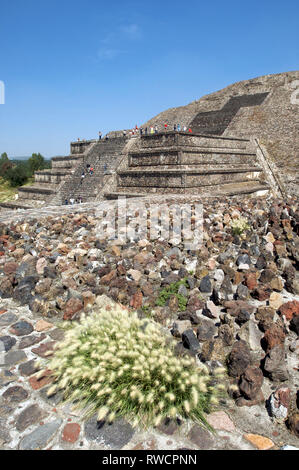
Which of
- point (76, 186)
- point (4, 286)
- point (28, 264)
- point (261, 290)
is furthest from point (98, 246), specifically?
point (76, 186)

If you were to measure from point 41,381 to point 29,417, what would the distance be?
0.40 m

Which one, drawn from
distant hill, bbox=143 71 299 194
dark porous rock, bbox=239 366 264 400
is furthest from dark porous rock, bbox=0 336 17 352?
distant hill, bbox=143 71 299 194

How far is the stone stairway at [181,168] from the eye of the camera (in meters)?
12.9

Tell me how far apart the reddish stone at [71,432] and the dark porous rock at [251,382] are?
55.2 inches

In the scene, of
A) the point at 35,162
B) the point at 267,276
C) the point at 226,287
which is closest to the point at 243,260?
the point at 267,276

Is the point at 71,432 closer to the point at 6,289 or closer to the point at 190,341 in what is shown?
the point at 190,341

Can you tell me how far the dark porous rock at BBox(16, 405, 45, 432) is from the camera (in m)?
2.41

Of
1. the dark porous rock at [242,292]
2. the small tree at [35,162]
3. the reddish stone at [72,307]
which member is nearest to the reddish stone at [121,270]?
the reddish stone at [72,307]

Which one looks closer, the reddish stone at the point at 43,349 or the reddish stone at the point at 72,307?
the reddish stone at the point at 43,349

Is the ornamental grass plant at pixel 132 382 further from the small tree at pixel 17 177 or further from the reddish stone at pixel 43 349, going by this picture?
the small tree at pixel 17 177

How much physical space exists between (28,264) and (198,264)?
9.80 feet

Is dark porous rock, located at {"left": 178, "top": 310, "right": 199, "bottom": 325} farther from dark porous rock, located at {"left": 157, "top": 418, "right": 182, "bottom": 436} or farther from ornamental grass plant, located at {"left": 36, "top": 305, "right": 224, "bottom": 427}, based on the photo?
dark porous rock, located at {"left": 157, "top": 418, "right": 182, "bottom": 436}
